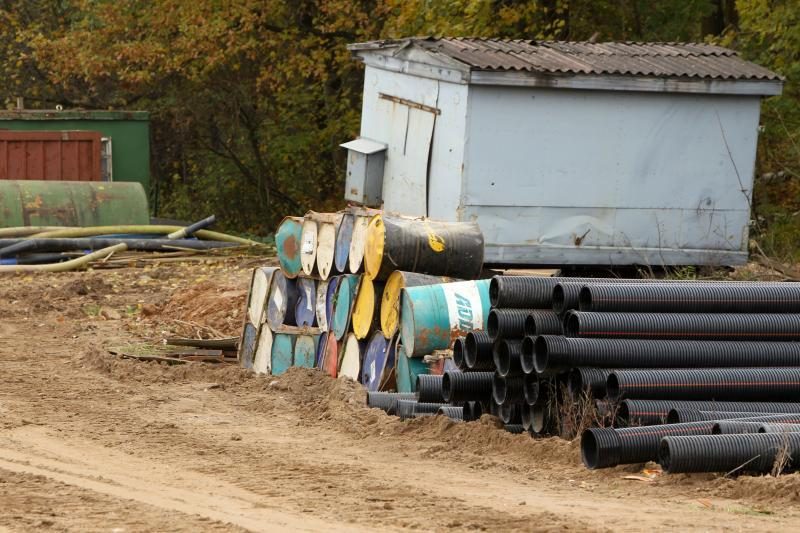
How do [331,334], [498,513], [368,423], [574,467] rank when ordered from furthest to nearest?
[331,334]
[368,423]
[574,467]
[498,513]

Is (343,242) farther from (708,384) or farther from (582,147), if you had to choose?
(582,147)

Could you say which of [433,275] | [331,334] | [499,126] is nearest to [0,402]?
[331,334]

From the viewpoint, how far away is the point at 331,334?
39.3ft

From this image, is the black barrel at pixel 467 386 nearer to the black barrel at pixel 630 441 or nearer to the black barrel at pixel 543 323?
the black barrel at pixel 543 323

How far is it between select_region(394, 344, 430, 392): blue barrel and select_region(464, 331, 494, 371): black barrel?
1.20 metres

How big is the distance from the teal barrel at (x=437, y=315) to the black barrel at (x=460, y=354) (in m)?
0.94

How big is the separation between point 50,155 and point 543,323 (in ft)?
49.3

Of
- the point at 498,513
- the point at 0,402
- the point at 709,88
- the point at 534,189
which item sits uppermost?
the point at 709,88

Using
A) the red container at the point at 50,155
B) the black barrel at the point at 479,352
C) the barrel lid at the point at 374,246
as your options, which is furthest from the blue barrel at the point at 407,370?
the red container at the point at 50,155

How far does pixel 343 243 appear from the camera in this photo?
39.1 feet

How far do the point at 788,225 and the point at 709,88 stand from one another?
4809mm

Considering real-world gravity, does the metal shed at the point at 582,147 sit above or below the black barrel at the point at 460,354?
above

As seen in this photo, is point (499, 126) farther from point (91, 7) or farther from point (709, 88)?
point (91, 7)

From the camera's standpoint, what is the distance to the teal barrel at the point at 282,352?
492 inches
